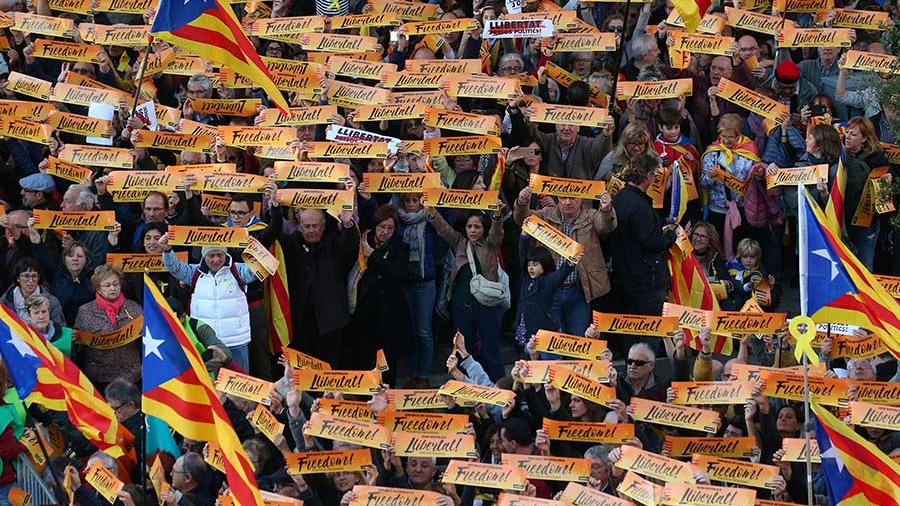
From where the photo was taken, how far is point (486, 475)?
1697 cm

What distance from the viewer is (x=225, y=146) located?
66.8ft

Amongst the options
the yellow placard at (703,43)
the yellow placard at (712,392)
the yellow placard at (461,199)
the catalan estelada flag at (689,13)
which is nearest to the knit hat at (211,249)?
the yellow placard at (461,199)

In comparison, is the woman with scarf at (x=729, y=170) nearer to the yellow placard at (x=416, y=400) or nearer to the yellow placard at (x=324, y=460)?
the yellow placard at (x=416, y=400)

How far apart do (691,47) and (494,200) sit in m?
2.97

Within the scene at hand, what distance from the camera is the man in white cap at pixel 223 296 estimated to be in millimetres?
18953

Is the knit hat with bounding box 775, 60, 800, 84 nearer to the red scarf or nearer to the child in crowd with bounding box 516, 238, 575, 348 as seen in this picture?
the child in crowd with bounding box 516, 238, 575, 348

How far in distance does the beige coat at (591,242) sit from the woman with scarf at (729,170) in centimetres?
160

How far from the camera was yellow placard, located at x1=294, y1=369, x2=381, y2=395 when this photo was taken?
1803 centimetres

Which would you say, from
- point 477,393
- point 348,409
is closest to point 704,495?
point 477,393

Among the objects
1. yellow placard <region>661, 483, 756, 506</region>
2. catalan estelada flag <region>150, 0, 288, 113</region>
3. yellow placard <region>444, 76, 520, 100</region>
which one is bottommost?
yellow placard <region>661, 483, 756, 506</region>

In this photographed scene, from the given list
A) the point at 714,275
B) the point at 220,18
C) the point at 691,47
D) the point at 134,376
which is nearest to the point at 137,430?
the point at 134,376

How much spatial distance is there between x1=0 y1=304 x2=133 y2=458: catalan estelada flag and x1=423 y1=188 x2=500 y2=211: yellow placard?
144 inches

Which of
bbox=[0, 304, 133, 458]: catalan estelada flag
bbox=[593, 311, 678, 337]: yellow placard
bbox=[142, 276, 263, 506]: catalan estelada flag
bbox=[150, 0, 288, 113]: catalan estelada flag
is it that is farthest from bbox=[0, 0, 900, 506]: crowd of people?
bbox=[150, 0, 288, 113]: catalan estelada flag

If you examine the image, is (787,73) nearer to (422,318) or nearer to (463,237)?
(463,237)
